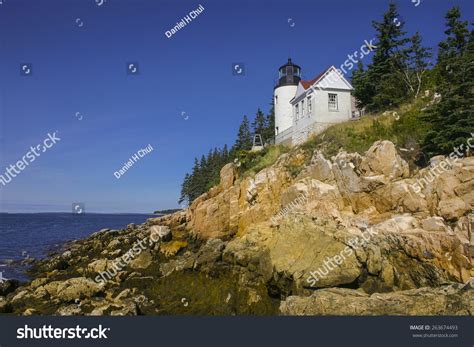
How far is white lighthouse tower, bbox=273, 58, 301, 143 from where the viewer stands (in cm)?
3519

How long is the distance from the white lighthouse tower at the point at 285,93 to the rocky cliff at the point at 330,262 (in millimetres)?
13595

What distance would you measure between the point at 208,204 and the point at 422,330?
1863cm

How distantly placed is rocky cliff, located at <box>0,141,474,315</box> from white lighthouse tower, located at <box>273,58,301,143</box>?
13595 mm

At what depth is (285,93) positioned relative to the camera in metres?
35.6

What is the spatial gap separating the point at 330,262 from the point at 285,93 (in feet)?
80.8

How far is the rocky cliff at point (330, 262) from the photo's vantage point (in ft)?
41.2

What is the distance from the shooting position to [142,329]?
9.97m

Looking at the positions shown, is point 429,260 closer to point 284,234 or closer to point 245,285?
point 284,234

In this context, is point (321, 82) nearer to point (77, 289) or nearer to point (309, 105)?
point (309, 105)

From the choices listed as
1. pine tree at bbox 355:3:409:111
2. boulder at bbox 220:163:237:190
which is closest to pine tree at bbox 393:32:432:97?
pine tree at bbox 355:3:409:111

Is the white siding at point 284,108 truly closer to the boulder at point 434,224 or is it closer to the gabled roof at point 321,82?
the gabled roof at point 321,82

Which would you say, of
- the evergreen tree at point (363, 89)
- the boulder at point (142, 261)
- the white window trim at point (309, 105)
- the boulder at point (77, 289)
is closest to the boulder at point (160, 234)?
the boulder at point (142, 261)

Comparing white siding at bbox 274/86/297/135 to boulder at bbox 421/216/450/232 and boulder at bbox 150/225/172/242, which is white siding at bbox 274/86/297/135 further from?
boulder at bbox 421/216/450/232

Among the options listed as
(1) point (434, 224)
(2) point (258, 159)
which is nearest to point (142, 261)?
(2) point (258, 159)
